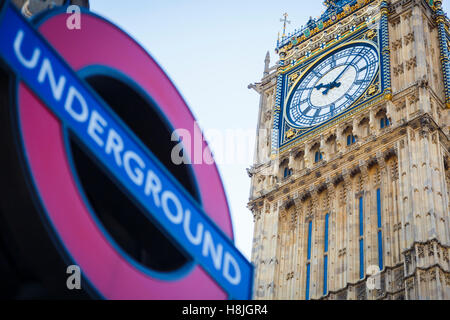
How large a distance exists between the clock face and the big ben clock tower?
7cm

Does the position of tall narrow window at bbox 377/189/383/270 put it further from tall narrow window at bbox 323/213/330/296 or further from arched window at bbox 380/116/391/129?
arched window at bbox 380/116/391/129

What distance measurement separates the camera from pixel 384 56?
37969 mm

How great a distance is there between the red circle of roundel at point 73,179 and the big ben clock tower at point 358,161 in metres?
21.0

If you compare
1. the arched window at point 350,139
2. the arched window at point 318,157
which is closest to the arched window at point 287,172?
the arched window at point 318,157

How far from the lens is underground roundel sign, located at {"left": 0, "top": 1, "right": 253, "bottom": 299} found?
5688mm

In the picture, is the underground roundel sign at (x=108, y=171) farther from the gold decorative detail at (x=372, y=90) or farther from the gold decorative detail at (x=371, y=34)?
the gold decorative detail at (x=371, y=34)

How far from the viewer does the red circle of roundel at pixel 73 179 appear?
576 centimetres

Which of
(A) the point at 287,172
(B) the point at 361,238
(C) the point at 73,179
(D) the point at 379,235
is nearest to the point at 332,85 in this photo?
(A) the point at 287,172

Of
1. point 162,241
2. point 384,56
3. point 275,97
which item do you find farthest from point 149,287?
point 275,97

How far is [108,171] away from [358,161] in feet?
96.4

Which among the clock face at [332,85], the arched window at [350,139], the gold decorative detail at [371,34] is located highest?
the gold decorative detail at [371,34]

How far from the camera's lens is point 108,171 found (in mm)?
6277

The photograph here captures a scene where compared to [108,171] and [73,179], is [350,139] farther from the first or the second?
[73,179]

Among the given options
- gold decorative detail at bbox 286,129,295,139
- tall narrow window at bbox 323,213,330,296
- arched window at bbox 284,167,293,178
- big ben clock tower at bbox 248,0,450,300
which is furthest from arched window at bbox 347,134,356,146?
tall narrow window at bbox 323,213,330,296
